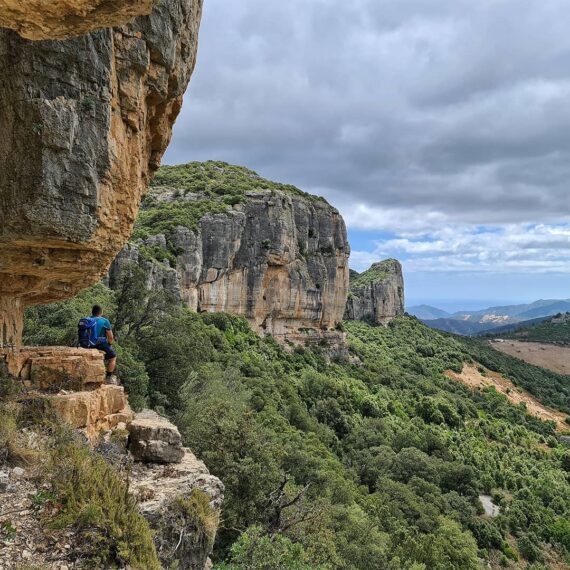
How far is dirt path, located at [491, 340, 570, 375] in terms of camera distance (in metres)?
99.3

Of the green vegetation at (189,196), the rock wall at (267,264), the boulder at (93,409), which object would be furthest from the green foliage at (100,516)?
the green vegetation at (189,196)

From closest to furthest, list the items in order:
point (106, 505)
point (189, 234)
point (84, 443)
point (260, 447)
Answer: point (106, 505) < point (84, 443) < point (260, 447) < point (189, 234)

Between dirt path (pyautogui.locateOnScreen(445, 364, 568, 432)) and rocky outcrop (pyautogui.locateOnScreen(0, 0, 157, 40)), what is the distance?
68.4 m

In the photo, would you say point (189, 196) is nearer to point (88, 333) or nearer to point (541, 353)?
point (88, 333)

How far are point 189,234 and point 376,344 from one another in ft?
145

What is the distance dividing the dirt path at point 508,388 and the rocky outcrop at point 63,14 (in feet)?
224

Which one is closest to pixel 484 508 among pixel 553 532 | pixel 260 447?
pixel 553 532

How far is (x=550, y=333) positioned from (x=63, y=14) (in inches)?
6014

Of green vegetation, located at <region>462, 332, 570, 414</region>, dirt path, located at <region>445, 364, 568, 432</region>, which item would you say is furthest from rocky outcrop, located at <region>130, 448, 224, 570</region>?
green vegetation, located at <region>462, 332, 570, 414</region>

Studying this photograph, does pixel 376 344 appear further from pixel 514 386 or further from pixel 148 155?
pixel 148 155

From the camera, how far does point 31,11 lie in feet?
10.6

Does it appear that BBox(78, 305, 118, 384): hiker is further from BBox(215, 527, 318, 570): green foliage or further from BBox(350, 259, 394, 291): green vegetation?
BBox(350, 259, 394, 291): green vegetation

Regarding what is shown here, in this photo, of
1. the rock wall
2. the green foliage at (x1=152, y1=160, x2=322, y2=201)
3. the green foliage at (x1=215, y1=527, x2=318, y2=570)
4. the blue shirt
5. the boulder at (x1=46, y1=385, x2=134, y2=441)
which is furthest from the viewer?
the green foliage at (x1=152, y1=160, x2=322, y2=201)

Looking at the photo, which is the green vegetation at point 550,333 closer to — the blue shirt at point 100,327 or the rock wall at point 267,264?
the rock wall at point 267,264
